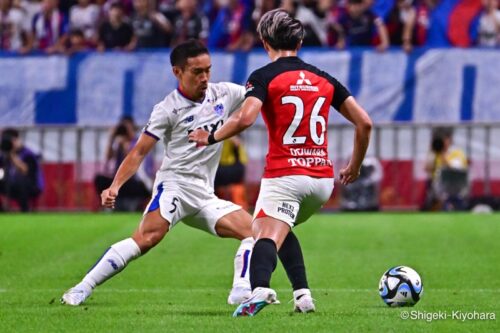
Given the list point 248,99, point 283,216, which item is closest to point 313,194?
point 283,216

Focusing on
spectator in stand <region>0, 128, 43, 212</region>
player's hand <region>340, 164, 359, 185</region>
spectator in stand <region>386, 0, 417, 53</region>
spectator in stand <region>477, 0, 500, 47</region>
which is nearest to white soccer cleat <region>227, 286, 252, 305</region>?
player's hand <region>340, 164, 359, 185</region>

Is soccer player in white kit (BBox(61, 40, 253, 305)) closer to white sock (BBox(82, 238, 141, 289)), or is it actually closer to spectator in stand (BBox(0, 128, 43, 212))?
white sock (BBox(82, 238, 141, 289))

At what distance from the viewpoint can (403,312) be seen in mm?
9898

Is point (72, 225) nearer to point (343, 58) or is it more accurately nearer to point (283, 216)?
point (343, 58)

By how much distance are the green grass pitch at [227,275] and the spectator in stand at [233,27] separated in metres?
4.40

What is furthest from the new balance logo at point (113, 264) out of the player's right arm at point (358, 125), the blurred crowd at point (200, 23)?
the blurred crowd at point (200, 23)

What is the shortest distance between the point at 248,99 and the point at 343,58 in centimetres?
1643

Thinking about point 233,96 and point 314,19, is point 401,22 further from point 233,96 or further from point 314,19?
point 233,96

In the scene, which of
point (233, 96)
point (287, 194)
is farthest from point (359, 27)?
point (287, 194)

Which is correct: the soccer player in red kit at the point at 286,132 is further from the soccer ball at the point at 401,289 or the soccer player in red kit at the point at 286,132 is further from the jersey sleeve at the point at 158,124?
the jersey sleeve at the point at 158,124

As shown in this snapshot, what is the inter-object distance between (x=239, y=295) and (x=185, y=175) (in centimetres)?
111

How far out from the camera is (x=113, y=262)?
1070 cm

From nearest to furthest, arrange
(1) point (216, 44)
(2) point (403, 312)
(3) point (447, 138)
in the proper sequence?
(2) point (403, 312), (3) point (447, 138), (1) point (216, 44)

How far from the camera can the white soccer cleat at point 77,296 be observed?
1062cm
